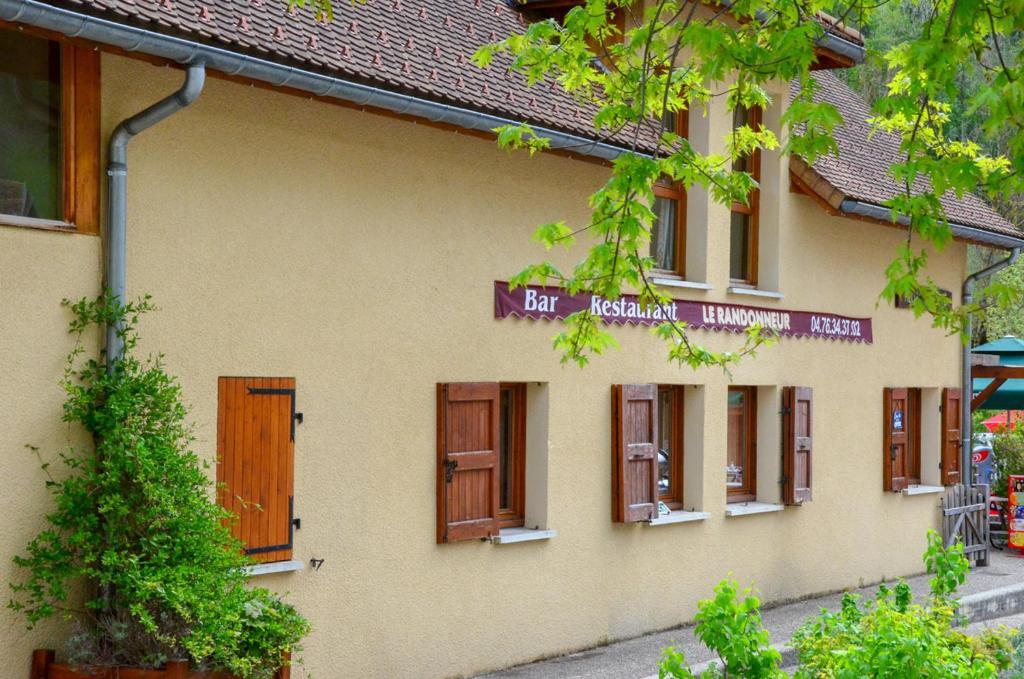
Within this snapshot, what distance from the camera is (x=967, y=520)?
690 inches

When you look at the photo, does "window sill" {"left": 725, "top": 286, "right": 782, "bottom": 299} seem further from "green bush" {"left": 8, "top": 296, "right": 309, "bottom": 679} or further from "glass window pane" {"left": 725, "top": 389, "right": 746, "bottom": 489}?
"green bush" {"left": 8, "top": 296, "right": 309, "bottom": 679}

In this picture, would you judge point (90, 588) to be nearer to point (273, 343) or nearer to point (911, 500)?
point (273, 343)

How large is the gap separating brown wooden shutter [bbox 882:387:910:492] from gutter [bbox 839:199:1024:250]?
1.95 m

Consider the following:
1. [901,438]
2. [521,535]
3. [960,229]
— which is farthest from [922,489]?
[521,535]

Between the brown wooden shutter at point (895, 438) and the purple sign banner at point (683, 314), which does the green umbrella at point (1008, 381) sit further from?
the purple sign banner at point (683, 314)

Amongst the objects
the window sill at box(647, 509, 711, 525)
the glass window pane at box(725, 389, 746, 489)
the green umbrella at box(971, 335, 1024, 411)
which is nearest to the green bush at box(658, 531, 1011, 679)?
the window sill at box(647, 509, 711, 525)

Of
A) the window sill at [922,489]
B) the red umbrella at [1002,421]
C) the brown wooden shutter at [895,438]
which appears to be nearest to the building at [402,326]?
the brown wooden shutter at [895,438]

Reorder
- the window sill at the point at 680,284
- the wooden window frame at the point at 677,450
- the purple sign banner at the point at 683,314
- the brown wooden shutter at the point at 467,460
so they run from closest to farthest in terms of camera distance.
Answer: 1. the brown wooden shutter at the point at 467,460
2. the purple sign banner at the point at 683,314
3. the window sill at the point at 680,284
4. the wooden window frame at the point at 677,450

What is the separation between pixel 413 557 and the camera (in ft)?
32.0

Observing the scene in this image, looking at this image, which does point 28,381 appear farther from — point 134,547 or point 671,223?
point 671,223

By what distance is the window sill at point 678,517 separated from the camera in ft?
39.8

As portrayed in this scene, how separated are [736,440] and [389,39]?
6295mm

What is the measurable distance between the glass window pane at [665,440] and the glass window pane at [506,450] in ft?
6.87

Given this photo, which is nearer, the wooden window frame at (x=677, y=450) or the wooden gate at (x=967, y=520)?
the wooden window frame at (x=677, y=450)
